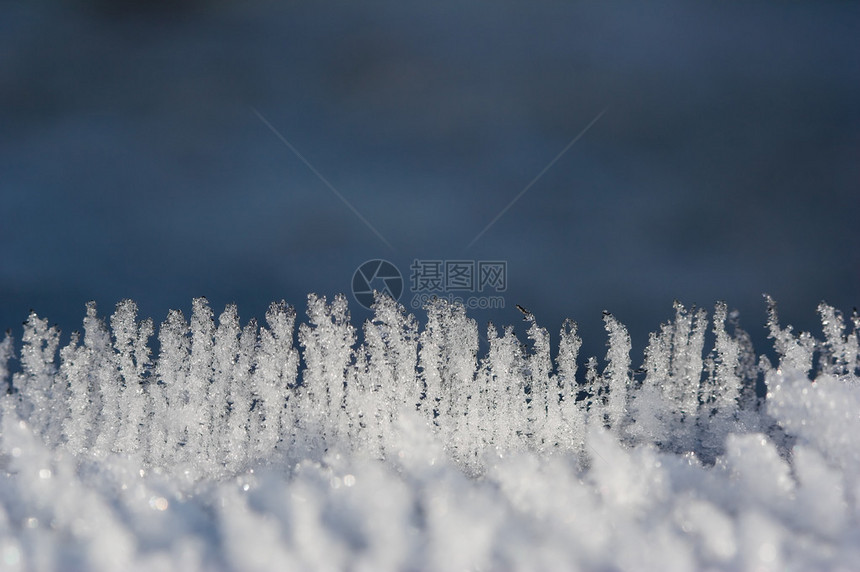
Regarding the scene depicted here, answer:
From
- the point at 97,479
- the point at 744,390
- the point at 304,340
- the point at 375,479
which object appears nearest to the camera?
the point at 375,479

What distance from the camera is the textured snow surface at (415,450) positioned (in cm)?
781

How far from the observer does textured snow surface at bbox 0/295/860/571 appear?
7812 mm

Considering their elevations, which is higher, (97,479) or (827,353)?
(827,353)

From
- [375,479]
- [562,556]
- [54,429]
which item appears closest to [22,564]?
[375,479]

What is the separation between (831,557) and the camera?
7.58 meters

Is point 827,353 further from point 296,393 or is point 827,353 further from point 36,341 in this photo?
point 36,341

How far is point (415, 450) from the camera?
1017cm

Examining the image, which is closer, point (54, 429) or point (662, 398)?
point (54, 429)

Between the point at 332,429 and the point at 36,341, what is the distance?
338 inches

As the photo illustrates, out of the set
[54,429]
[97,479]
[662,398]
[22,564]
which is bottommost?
[22,564]

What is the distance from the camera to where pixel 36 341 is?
17.5m

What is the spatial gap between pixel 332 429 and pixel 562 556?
357 inches

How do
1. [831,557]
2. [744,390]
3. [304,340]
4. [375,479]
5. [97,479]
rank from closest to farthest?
[831,557], [375,479], [97,479], [304,340], [744,390]

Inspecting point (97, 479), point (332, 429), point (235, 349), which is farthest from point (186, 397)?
point (97, 479)
